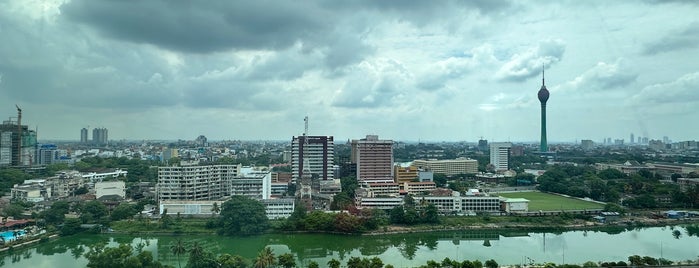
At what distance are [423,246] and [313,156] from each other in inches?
437

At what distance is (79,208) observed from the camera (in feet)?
52.4

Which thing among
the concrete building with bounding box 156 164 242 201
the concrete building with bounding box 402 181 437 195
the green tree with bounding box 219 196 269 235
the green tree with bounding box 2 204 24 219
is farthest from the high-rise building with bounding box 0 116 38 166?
the concrete building with bounding box 402 181 437 195

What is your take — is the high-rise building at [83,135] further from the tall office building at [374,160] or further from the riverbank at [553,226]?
the riverbank at [553,226]

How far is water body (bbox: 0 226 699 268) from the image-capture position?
36.8ft

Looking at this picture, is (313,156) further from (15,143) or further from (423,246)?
(15,143)

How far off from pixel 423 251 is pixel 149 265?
6.65m

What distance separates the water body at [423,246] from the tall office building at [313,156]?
9488 mm

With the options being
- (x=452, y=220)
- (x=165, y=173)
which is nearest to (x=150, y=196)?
(x=165, y=173)

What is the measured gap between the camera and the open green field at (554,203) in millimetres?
17750

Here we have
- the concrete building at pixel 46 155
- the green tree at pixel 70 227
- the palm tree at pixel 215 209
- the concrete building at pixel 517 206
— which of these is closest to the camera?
the green tree at pixel 70 227

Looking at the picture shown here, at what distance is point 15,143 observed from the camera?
89.2 feet

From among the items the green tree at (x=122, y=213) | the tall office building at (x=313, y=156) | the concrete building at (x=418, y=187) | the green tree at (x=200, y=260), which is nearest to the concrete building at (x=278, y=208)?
the green tree at (x=122, y=213)

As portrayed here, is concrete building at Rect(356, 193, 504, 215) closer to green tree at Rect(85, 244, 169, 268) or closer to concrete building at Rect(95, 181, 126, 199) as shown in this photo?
green tree at Rect(85, 244, 169, 268)

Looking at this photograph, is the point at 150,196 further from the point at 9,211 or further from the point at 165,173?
the point at 9,211
